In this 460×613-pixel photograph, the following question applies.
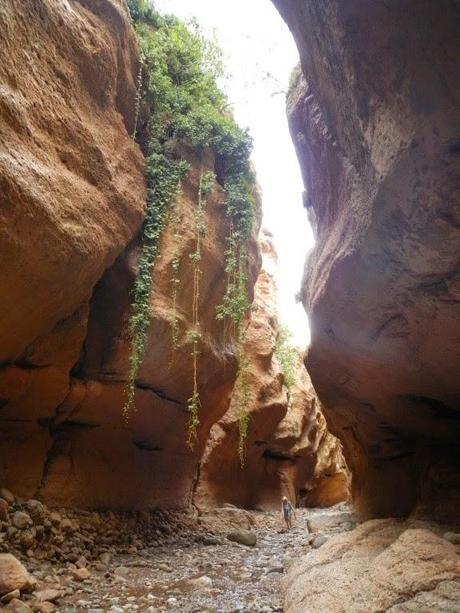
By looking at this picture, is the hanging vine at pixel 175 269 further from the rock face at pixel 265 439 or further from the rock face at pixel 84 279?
the rock face at pixel 265 439

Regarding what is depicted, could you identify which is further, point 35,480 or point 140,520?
point 140,520

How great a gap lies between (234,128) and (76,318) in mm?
4708

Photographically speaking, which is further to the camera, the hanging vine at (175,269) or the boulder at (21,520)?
the hanging vine at (175,269)

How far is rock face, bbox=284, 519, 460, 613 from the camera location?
3.00 meters

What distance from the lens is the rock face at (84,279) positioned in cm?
421

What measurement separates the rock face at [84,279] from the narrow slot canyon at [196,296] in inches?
1.2

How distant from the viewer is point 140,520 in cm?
731

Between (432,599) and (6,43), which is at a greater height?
(6,43)

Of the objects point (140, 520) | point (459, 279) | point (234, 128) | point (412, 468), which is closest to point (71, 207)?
point (459, 279)

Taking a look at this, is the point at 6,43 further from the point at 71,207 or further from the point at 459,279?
the point at 459,279

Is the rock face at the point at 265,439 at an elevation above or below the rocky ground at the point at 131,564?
above

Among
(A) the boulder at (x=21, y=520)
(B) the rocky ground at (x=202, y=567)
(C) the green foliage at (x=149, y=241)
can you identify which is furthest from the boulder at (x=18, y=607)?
(C) the green foliage at (x=149, y=241)

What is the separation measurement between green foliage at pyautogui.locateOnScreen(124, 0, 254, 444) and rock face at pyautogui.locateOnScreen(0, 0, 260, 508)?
0.20m

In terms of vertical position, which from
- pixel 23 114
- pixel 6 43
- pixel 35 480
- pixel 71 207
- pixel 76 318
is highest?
pixel 6 43
